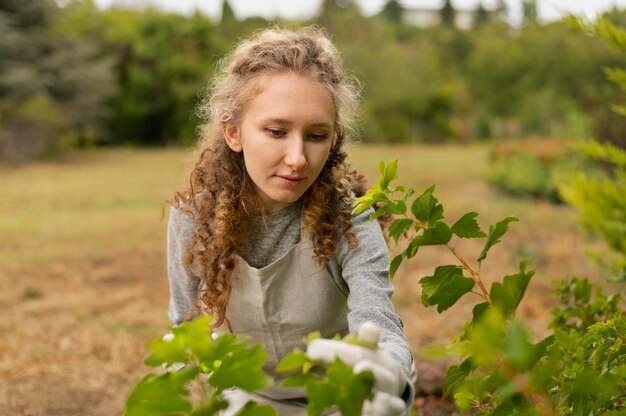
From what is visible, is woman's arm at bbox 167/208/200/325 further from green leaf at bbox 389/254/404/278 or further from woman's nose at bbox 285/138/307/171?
green leaf at bbox 389/254/404/278

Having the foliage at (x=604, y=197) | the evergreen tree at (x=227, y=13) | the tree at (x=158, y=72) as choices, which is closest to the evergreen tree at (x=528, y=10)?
the evergreen tree at (x=227, y=13)

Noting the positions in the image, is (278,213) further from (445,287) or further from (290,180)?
(445,287)

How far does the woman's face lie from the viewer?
5.41 feet

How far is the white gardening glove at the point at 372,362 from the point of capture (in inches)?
33.6

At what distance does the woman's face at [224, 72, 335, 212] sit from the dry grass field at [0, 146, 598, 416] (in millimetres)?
587

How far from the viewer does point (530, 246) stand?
6.77 meters

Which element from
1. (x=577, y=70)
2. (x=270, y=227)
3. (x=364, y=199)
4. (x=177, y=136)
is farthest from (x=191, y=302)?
(x=577, y=70)

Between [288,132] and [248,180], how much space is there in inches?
14.2

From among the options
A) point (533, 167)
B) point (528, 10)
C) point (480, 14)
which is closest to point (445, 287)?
point (533, 167)

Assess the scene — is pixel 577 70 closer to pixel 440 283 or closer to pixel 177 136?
pixel 177 136

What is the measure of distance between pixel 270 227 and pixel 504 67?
39224 mm

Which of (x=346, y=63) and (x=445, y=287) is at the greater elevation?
(x=445, y=287)

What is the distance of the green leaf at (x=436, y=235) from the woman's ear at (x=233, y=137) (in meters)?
0.92

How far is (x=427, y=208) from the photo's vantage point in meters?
1.10
